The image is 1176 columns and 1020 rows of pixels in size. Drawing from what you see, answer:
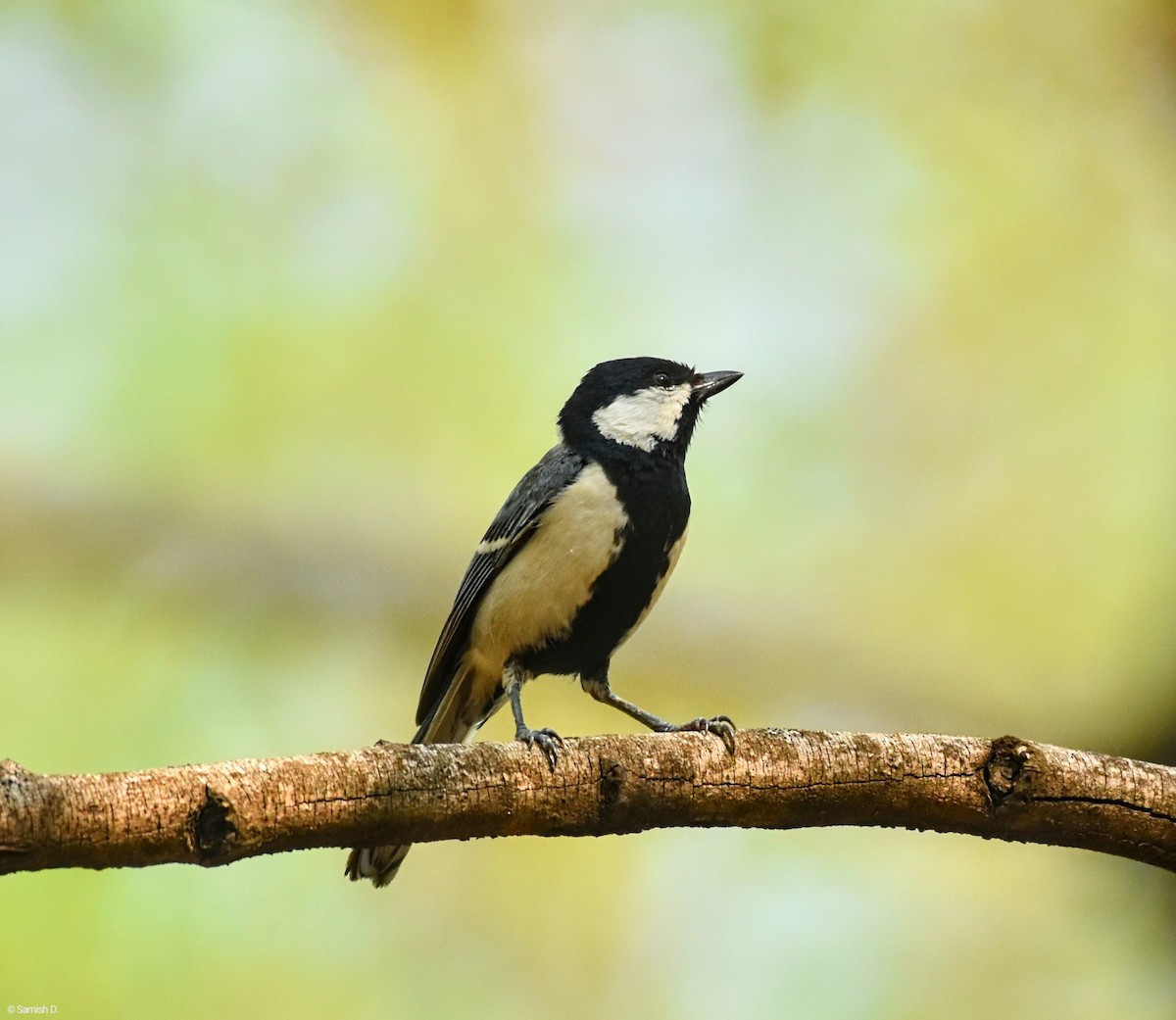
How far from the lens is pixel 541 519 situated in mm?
3930

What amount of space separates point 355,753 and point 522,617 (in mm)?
1421

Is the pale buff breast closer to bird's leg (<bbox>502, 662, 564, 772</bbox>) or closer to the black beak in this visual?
bird's leg (<bbox>502, 662, 564, 772</bbox>)

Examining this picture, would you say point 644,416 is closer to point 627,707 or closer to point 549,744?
point 627,707

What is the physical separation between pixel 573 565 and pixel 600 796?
4.00 feet

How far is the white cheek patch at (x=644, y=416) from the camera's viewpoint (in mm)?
4105

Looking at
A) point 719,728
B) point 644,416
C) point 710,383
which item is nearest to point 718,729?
point 719,728

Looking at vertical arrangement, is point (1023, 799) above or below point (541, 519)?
below

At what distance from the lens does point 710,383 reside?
4.42m

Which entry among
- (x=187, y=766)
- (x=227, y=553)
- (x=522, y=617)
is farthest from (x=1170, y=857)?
(x=227, y=553)

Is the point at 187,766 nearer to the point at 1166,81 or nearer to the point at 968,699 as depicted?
the point at 968,699

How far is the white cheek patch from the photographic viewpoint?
4105 mm

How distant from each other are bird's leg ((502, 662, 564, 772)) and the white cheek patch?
32.6 inches

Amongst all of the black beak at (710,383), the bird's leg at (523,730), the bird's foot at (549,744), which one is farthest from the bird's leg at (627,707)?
the black beak at (710,383)

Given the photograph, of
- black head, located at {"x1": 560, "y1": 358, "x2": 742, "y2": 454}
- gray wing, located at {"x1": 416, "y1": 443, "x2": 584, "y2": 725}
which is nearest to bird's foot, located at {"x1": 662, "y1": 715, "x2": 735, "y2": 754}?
gray wing, located at {"x1": 416, "y1": 443, "x2": 584, "y2": 725}
